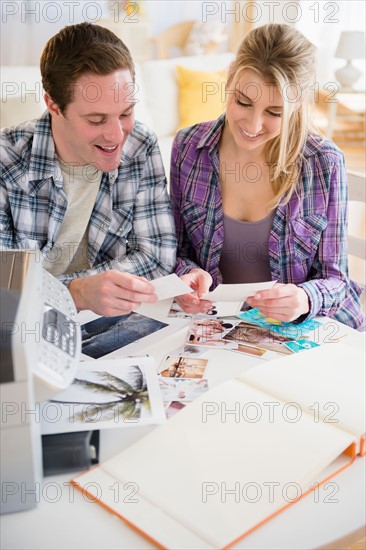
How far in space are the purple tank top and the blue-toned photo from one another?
1.36 ft

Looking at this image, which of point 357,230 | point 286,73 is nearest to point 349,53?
point 357,230

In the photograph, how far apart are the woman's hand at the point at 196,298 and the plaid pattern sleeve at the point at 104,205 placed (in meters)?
0.18

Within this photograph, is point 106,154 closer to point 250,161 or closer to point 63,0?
point 250,161

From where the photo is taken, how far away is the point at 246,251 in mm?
1830

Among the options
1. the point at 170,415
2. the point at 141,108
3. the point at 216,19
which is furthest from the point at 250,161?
the point at 216,19

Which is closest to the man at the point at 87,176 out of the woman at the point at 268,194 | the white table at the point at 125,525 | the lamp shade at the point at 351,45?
the woman at the point at 268,194

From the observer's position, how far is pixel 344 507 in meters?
0.96

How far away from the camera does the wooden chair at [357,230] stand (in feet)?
6.71

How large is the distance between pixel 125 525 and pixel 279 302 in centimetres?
66

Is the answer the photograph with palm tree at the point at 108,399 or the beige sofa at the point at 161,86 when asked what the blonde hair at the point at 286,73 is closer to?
the photograph with palm tree at the point at 108,399

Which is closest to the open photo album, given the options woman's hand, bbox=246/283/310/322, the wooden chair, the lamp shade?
woman's hand, bbox=246/283/310/322

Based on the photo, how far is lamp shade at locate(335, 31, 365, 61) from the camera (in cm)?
534

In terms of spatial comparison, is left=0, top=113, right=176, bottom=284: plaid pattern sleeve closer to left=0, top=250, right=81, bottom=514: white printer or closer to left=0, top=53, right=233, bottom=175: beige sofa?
left=0, top=250, right=81, bottom=514: white printer

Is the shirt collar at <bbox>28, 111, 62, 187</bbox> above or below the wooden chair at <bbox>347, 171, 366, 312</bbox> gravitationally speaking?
above
